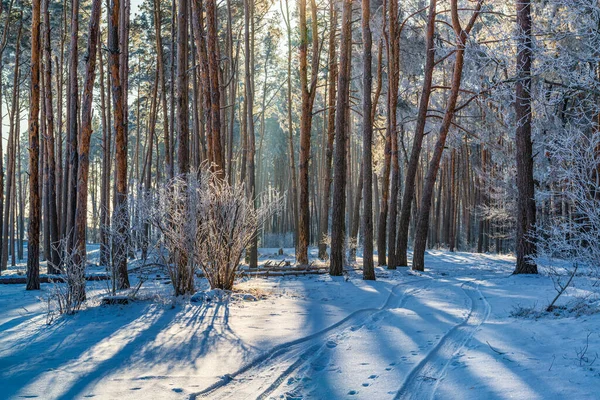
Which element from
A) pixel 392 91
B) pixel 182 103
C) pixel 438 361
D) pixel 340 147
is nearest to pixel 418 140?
pixel 392 91

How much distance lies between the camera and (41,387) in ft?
14.7

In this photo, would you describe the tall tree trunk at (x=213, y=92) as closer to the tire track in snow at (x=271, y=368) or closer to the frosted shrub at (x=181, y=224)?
the frosted shrub at (x=181, y=224)

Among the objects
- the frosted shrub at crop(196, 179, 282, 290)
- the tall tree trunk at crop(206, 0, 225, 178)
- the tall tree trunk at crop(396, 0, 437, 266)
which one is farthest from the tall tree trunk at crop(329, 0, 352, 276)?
the frosted shrub at crop(196, 179, 282, 290)

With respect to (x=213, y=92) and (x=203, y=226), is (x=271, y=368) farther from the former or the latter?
(x=213, y=92)

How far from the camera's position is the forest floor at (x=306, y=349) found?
433 centimetres

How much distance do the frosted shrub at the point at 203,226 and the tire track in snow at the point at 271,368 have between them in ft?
10.2

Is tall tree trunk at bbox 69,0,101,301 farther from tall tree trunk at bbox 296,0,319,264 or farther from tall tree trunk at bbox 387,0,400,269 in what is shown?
tall tree trunk at bbox 387,0,400,269

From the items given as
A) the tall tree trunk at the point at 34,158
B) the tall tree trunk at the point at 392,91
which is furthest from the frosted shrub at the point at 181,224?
the tall tree trunk at the point at 392,91

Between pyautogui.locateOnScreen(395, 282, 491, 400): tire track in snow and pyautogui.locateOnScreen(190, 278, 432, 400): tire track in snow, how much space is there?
1.13 metres

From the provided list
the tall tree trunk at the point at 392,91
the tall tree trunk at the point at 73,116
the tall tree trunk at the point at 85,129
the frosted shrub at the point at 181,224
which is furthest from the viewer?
the tall tree trunk at the point at 392,91

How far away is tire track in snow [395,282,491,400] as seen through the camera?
13.8 feet

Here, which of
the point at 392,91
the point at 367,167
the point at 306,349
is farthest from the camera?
the point at 392,91

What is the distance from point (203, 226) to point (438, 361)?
5291mm

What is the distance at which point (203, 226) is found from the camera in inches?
365
